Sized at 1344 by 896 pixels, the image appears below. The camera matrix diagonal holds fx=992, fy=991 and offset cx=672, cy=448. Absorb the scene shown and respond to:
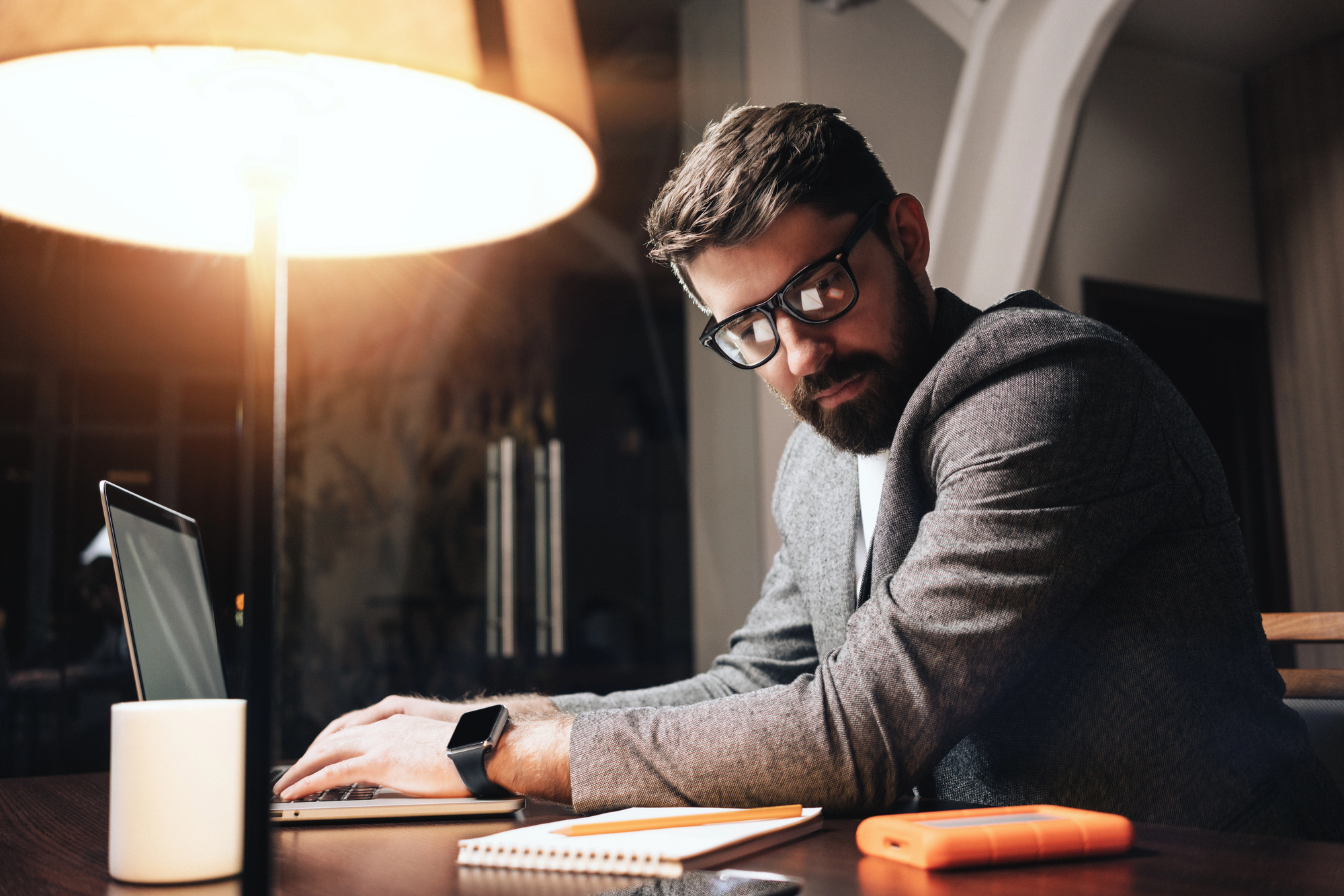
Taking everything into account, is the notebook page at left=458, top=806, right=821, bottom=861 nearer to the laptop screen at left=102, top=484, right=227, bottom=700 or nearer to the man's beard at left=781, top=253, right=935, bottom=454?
the laptop screen at left=102, top=484, right=227, bottom=700

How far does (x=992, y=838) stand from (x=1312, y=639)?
677mm

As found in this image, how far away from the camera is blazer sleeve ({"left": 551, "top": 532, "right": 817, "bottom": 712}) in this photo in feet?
4.15

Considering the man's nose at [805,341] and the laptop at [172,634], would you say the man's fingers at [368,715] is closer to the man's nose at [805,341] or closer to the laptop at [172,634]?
the laptop at [172,634]

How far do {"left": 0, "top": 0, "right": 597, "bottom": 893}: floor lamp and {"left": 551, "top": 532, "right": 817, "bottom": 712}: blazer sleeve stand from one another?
2.12 feet

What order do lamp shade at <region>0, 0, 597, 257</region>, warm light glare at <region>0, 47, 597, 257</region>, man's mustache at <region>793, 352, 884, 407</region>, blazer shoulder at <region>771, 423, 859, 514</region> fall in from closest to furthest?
lamp shade at <region>0, 0, 597, 257</region>, warm light glare at <region>0, 47, 597, 257</region>, man's mustache at <region>793, 352, 884, 407</region>, blazer shoulder at <region>771, 423, 859, 514</region>

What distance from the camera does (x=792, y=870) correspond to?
569 millimetres

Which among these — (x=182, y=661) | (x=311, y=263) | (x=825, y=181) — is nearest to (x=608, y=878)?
(x=182, y=661)

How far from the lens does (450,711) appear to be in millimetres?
1041

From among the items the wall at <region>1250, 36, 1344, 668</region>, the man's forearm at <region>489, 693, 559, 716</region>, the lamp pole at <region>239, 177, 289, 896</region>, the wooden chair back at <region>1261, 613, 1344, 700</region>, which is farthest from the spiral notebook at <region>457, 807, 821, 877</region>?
the wall at <region>1250, 36, 1344, 668</region>

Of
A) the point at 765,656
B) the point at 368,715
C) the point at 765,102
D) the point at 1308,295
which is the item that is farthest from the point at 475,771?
the point at 1308,295

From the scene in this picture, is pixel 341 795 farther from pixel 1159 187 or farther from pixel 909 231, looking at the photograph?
pixel 1159 187

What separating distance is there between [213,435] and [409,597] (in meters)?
1.05

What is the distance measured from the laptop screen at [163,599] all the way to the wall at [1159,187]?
3.33 meters

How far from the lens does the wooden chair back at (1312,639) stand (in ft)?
3.35
